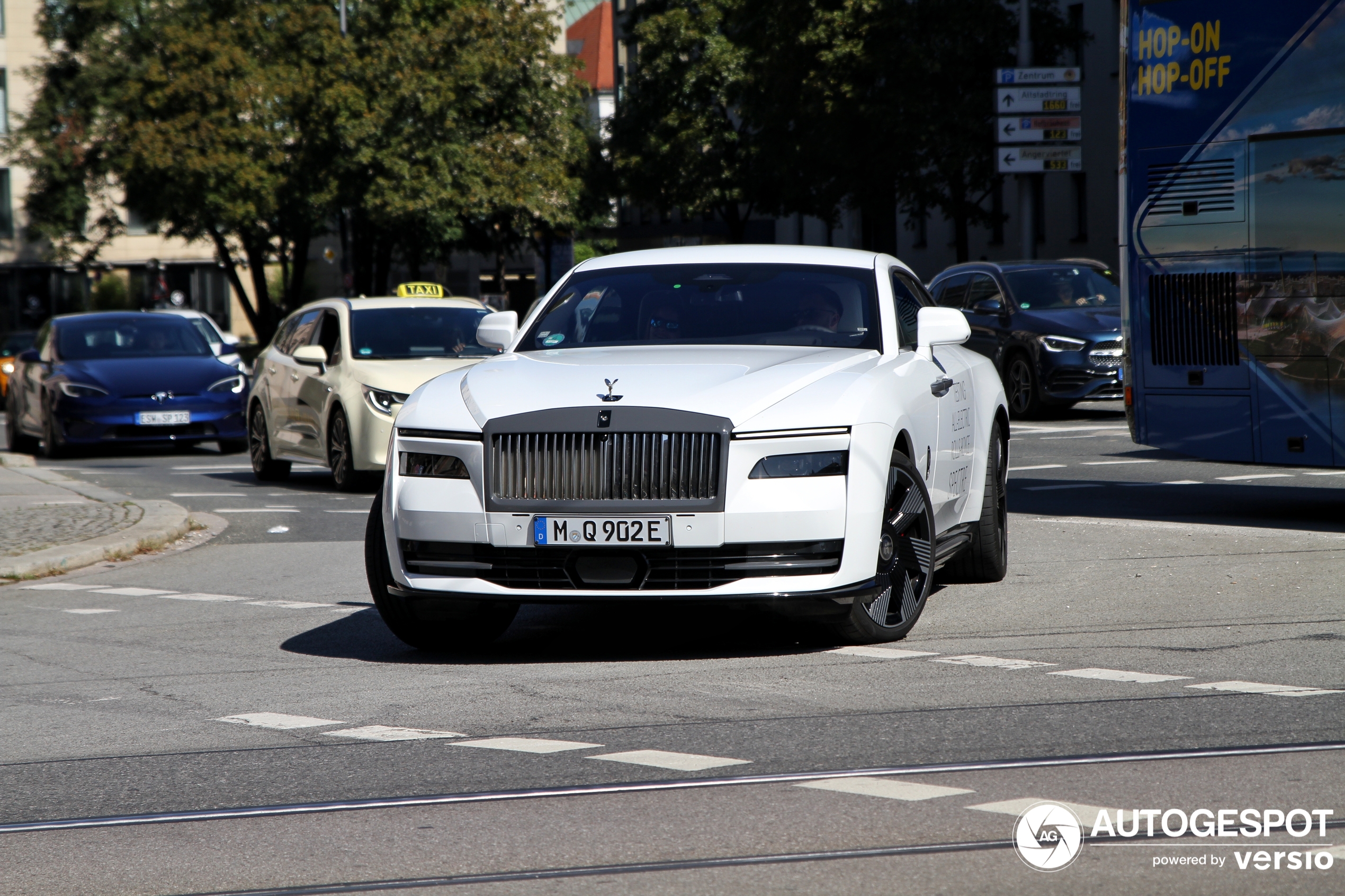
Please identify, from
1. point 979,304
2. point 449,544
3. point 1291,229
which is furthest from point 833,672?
point 979,304

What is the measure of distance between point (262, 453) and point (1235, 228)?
9.54 metres

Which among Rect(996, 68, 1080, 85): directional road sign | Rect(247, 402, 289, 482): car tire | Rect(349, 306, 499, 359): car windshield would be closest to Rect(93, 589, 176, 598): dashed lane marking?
Rect(349, 306, 499, 359): car windshield

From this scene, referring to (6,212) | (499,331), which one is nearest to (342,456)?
(499,331)

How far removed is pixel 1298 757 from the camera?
5277 mm

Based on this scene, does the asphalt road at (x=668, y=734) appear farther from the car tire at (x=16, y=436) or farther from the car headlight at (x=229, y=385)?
the car tire at (x=16, y=436)

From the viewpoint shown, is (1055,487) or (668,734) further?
(1055,487)

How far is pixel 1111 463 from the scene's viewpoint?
17000mm

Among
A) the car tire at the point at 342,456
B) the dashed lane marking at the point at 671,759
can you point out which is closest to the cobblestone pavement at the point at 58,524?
the car tire at the point at 342,456

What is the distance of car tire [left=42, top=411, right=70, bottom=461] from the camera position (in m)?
21.6

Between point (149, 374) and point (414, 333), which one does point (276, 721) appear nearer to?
point (414, 333)

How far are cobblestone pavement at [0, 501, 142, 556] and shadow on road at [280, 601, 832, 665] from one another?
381 cm

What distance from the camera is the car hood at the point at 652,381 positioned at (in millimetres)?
6965

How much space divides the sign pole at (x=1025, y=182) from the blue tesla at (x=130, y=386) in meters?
18.6

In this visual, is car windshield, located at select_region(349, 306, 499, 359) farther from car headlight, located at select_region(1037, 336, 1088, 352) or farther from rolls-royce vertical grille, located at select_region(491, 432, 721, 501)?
rolls-royce vertical grille, located at select_region(491, 432, 721, 501)
